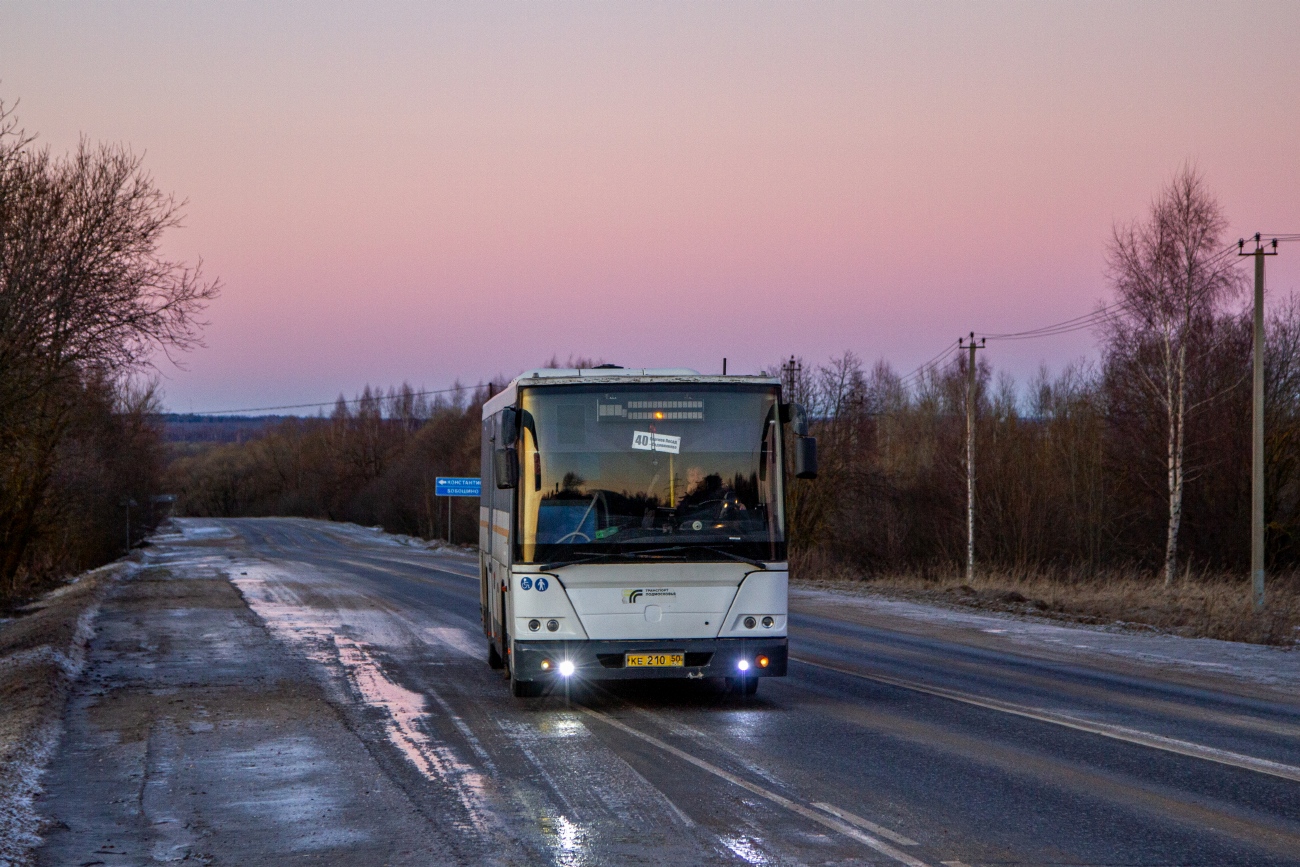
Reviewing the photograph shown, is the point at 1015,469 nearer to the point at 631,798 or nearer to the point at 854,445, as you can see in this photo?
the point at 854,445

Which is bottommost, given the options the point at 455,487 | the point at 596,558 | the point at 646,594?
the point at 646,594

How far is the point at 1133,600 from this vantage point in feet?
80.5

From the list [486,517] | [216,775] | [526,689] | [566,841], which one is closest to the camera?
[566,841]

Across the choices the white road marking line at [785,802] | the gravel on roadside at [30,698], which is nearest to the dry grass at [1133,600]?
the white road marking line at [785,802]

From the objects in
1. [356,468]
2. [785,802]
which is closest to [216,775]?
[785,802]

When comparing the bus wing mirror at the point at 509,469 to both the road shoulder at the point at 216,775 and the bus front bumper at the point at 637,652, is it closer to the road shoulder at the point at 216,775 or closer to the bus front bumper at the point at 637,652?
the bus front bumper at the point at 637,652

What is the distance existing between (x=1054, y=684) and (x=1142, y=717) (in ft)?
8.26

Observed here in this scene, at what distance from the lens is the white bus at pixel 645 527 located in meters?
11.3

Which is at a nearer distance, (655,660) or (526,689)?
(655,660)

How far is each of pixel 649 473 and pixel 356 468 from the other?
126m

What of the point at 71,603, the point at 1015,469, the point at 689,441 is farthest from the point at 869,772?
the point at 1015,469

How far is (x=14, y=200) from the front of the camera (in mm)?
18172

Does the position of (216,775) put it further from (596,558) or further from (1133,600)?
(1133,600)

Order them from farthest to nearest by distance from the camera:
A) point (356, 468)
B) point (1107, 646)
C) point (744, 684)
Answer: point (356, 468) → point (1107, 646) → point (744, 684)
